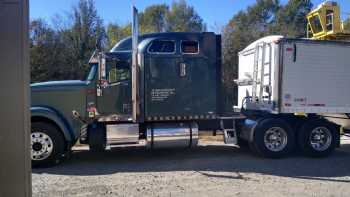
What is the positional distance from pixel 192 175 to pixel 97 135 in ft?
8.48

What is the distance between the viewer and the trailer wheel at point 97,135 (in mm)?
8602

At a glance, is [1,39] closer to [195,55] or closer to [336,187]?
[336,187]

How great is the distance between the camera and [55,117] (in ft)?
27.3

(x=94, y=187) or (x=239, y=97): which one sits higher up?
(x=239, y=97)

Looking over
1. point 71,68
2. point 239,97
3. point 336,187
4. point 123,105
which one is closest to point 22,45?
point 336,187

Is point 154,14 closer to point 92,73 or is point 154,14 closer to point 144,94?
point 92,73

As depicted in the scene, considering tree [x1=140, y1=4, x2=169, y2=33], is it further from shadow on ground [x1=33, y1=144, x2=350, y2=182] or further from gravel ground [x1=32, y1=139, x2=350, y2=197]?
gravel ground [x1=32, y1=139, x2=350, y2=197]

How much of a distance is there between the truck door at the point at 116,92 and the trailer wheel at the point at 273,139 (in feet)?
10.4

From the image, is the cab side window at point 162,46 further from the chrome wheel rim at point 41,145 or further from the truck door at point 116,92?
the chrome wheel rim at point 41,145

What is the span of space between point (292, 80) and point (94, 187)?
5.37m

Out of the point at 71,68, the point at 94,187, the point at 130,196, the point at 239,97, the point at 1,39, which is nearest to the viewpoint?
the point at 1,39

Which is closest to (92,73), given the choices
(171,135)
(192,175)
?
(171,135)

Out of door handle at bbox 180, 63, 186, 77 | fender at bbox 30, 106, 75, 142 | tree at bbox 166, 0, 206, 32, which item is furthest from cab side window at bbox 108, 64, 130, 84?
tree at bbox 166, 0, 206, 32

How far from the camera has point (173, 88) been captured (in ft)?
29.2
